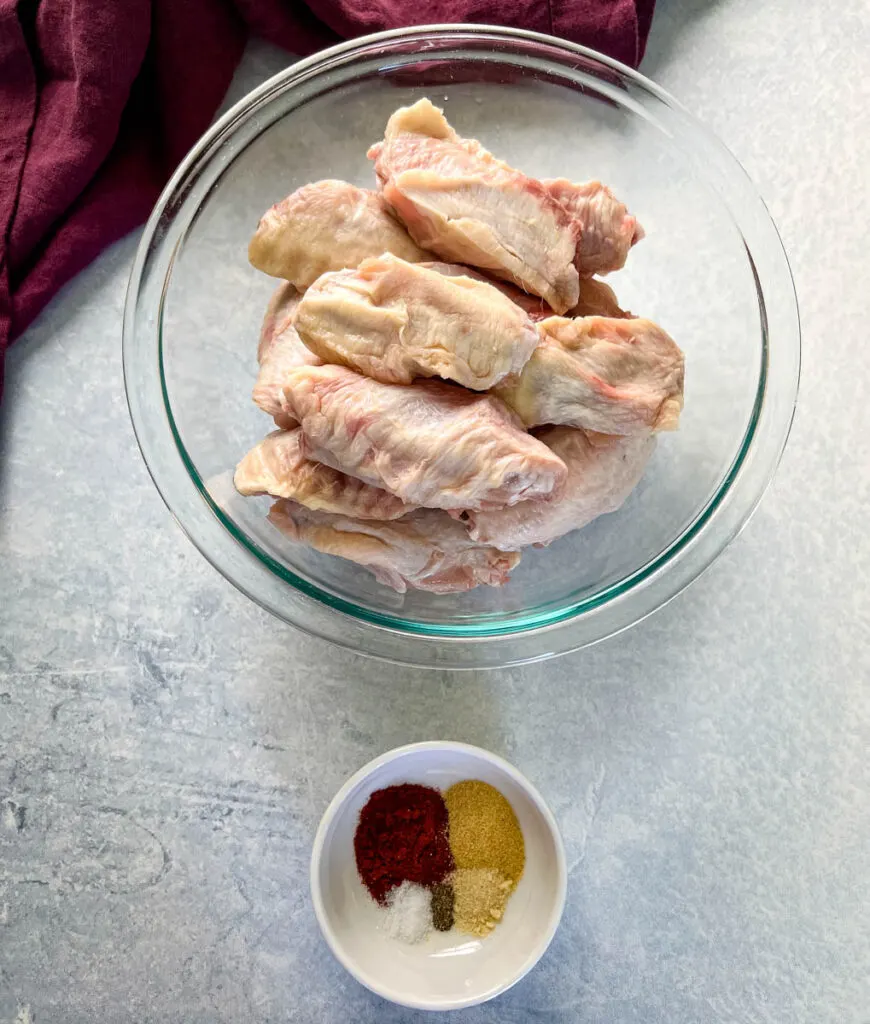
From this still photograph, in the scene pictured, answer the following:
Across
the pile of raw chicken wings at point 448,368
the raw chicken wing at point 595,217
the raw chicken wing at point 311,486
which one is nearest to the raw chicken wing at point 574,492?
the pile of raw chicken wings at point 448,368

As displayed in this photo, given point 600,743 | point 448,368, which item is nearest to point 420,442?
point 448,368

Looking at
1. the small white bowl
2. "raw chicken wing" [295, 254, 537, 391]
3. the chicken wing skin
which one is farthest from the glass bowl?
"raw chicken wing" [295, 254, 537, 391]

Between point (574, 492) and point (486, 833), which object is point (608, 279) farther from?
point (486, 833)

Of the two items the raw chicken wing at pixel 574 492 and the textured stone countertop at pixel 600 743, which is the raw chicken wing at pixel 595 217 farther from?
the textured stone countertop at pixel 600 743

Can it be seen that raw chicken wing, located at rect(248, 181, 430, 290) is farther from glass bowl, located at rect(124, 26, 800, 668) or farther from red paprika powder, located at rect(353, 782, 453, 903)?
red paprika powder, located at rect(353, 782, 453, 903)

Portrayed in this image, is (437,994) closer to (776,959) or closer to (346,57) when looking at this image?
(776,959)
